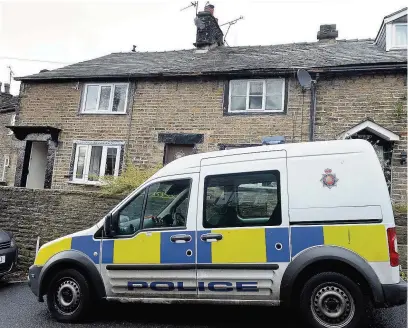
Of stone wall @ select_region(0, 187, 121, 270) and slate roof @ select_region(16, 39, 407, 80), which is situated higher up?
slate roof @ select_region(16, 39, 407, 80)

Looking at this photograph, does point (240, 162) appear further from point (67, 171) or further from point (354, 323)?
point (67, 171)

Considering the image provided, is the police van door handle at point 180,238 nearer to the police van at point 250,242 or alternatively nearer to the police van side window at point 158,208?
the police van at point 250,242

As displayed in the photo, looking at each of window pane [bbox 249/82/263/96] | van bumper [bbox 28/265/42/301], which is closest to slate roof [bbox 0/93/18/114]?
window pane [bbox 249/82/263/96]

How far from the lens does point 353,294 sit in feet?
12.3

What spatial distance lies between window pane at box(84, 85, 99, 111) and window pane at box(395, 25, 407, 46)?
11.2 m

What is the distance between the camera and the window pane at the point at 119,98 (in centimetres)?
1384

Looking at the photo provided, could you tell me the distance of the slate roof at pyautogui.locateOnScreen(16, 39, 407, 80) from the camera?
11.9 meters

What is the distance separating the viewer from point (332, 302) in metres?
3.83

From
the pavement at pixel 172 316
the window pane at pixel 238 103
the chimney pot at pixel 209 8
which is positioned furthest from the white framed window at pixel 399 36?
the pavement at pixel 172 316

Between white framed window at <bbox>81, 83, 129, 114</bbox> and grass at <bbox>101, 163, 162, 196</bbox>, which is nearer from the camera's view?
grass at <bbox>101, 163, 162, 196</bbox>

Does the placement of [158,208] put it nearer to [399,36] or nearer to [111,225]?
[111,225]

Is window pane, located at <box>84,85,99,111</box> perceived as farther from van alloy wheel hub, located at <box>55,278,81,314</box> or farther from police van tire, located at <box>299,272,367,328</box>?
police van tire, located at <box>299,272,367,328</box>

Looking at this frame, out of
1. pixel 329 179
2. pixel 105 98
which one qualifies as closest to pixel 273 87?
pixel 105 98

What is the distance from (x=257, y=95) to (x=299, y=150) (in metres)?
8.51
